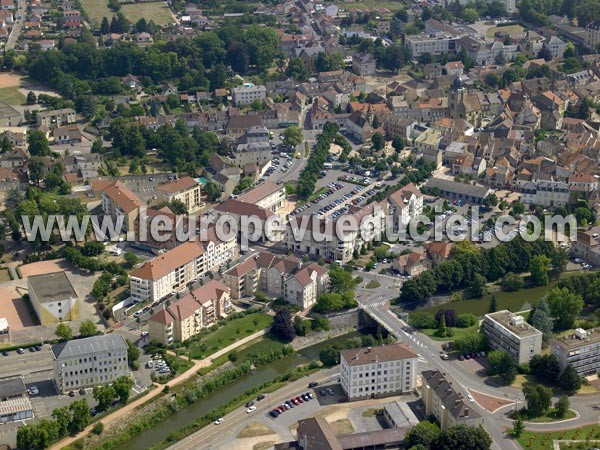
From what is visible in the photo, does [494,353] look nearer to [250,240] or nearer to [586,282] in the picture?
[586,282]

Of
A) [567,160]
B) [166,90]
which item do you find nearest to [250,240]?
[567,160]

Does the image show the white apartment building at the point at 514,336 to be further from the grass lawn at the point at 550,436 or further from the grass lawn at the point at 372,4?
the grass lawn at the point at 372,4

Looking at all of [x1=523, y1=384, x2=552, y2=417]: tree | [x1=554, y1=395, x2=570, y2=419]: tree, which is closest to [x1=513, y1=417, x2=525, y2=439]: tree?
[x1=523, y1=384, x2=552, y2=417]: tree

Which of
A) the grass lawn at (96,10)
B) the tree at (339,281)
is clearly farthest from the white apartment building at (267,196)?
the grass lawn at (96,10)

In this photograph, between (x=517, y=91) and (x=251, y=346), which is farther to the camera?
(x=517, y=91)

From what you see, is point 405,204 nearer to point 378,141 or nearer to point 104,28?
point 378,141

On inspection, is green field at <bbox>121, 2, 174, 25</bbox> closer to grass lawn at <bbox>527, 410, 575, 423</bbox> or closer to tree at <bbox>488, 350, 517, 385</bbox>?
tree at <bbox>488, 350, 517, 385</bbox>

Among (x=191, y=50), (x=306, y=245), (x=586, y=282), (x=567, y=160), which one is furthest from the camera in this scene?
(x=191, y=50)
